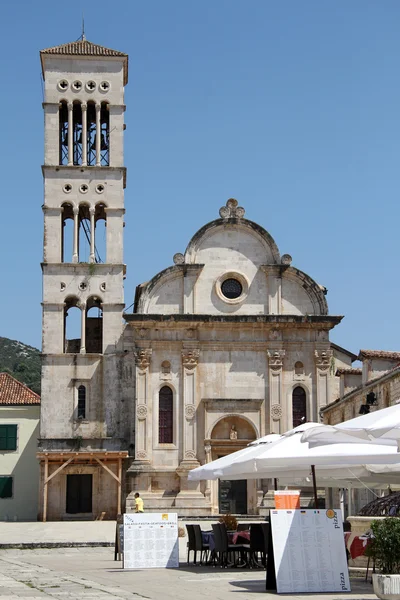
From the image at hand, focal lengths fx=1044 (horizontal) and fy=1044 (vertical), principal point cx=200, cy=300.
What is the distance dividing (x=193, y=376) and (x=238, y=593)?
3212cm

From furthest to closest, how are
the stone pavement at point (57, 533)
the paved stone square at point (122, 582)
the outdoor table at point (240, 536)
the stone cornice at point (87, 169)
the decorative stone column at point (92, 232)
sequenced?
the stone cornice at point (87, 169) < the decorative stone column at point (92, 232) < the stone pavement at point (57, 533) < the outdoor table at point (240, 536) < the paved stone square at point (122, 582)

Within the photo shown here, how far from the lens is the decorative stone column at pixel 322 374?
4731 centimetres

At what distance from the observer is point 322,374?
4759cm

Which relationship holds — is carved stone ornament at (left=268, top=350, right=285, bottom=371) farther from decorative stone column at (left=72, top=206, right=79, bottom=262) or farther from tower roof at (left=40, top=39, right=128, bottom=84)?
tower roof at (left=40, top=39, right=128, bottom=84)

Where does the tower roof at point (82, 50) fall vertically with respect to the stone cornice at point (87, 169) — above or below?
above

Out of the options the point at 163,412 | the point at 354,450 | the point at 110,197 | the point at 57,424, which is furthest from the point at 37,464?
the point at 354,450

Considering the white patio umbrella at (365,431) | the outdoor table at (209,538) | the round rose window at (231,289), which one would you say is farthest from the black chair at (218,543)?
the round rose window at (231,289)

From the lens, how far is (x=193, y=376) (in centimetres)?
4734

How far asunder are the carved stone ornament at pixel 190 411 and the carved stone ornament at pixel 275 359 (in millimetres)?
4011

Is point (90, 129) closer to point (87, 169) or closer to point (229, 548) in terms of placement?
point (87, 169)

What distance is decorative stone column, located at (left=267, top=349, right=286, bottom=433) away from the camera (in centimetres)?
4716

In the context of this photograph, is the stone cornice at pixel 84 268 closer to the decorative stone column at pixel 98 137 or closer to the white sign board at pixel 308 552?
the decorative stone column at pixel 98 137

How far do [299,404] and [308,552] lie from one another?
32.7 metres

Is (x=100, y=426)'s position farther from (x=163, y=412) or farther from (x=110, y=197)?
(x=110, y=197)
